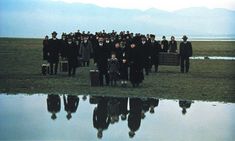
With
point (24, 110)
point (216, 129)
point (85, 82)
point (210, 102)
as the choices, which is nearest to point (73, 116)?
point (24, 110)

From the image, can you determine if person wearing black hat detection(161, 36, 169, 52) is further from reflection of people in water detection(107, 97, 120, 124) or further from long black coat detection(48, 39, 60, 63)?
reflection of people in water detection(107, 97, 120, 124)

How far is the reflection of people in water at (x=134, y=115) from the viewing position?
11.2 meters

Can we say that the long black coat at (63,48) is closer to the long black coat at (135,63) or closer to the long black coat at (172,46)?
the long black coat at (135,63)

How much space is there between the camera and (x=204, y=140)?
10.0 m

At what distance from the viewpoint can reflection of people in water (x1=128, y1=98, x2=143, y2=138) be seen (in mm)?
11222

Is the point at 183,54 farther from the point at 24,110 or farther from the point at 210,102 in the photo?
the point at 24,110

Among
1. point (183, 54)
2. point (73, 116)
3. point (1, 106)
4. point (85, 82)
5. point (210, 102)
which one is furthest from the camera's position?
point (183, 54)

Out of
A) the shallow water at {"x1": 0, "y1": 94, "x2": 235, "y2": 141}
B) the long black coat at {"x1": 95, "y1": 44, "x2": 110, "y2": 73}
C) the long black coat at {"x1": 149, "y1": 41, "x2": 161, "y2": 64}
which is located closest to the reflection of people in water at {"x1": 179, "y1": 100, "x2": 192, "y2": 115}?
the shallow water at {"x1": 0, "y1": 94, "x2": 235, "y2": 141}

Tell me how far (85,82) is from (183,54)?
7733mm

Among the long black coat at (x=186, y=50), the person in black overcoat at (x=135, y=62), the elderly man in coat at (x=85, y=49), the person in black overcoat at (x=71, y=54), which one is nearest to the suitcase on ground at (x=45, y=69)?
the person in black overcoat at (x=71, y=54)

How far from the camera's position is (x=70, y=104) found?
14.8 metres

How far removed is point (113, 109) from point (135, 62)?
18.7ft

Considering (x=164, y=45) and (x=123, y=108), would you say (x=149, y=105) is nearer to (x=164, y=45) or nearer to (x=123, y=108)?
(x=123, y=108)

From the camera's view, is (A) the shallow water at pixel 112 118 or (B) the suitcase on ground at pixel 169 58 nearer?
(A) the shallow water at pixel 112 118
